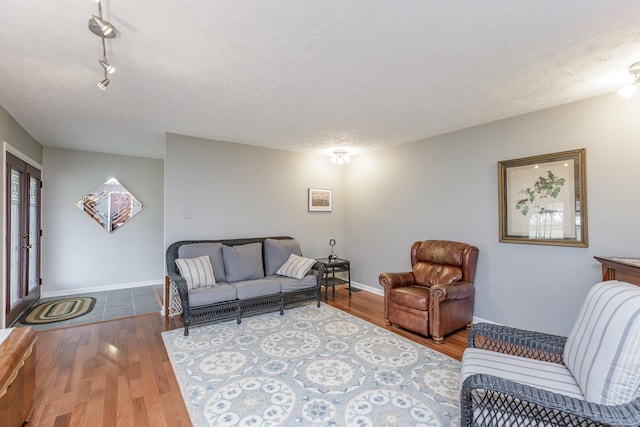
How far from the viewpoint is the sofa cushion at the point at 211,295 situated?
3404 mm

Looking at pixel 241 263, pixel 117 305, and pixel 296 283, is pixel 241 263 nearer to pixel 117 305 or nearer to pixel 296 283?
pixel 296 283

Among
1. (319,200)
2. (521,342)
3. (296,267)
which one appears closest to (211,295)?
(296,267)

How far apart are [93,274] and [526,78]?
22.1 feet

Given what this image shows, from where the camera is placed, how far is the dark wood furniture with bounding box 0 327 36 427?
1.52 metres

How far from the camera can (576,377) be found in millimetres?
1539

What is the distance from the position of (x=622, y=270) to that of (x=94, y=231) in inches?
277

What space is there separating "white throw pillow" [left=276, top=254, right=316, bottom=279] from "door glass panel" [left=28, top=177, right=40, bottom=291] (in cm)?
368

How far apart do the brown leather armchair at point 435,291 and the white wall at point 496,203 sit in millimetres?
288

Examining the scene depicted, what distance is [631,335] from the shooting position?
1.27 metres

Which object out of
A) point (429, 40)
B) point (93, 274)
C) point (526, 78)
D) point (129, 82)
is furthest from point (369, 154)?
point (93, 274)

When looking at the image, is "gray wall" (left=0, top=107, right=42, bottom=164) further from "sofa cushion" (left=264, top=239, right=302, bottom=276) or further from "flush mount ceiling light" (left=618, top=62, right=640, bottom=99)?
"flush mount ceiling light" (left=618, top=62, right=640, bottom=99)

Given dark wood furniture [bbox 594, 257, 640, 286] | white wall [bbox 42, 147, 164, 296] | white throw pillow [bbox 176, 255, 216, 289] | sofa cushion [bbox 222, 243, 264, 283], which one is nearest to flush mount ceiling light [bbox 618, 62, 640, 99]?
dark wood furniture [bbox 594, 257, 640, 286]

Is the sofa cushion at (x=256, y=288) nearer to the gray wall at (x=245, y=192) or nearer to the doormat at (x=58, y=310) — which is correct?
the gray wall at (x=245, y=192)

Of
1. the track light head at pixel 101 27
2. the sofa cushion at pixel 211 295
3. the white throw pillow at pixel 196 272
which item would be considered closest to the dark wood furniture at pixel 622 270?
the sofa cushion at pixel 211 295
